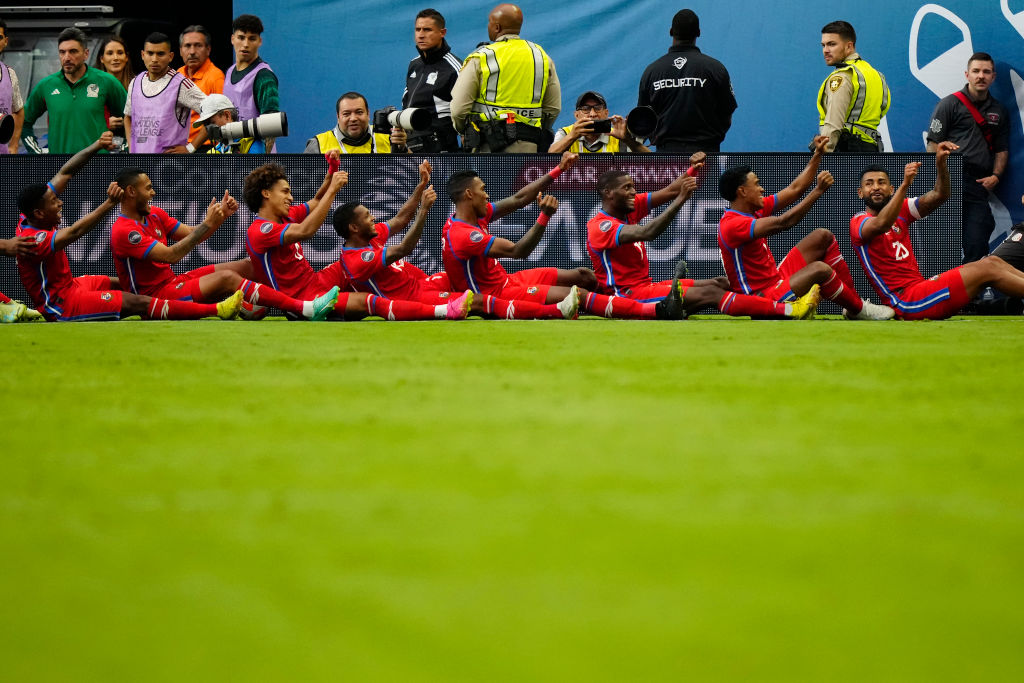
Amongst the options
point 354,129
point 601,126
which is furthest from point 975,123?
point 354,129

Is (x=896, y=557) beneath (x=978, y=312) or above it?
above

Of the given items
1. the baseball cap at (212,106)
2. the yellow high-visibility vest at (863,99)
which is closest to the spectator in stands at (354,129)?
the baseball cap at (212,106)

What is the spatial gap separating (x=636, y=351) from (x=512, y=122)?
3735mm

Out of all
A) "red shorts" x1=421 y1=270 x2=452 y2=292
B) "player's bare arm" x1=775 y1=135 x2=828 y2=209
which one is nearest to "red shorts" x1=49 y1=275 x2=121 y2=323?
"red shorts" x1=421 y1=270 x2=452 y2=292

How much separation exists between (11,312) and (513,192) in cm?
299

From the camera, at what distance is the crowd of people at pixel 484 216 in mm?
6152

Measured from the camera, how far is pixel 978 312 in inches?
279

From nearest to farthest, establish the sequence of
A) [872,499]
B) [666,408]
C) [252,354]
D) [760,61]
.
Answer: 1. [872,499]
2. [666,408]
3. [252,354]
4. [760,61]

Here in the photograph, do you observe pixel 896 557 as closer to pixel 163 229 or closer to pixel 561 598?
pixel 561 598

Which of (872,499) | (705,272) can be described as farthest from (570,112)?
(872,499)

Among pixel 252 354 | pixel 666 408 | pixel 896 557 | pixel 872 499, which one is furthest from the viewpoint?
pixel 252 354

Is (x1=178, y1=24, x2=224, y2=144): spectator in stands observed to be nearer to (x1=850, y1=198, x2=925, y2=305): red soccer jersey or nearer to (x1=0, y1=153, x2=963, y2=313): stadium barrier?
(x1=0, y1=153, x2=963, y2=313): stadium barrier

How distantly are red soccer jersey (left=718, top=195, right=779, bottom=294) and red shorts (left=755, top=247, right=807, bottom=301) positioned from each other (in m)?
0.04

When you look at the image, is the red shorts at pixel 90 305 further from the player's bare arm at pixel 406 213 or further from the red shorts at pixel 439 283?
the red shorts at pixel 439 283
